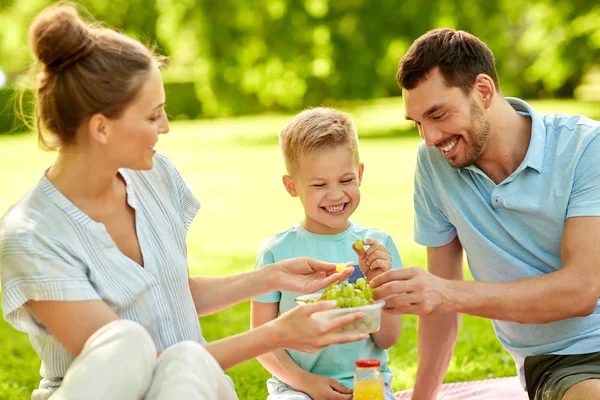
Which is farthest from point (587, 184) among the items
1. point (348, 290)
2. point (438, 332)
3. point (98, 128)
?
point (98, 128)

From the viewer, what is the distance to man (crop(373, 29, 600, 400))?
127 inches

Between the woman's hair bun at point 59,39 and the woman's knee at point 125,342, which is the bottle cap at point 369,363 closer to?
the woman's knee at point 125,342

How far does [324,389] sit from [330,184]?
843 millimetres

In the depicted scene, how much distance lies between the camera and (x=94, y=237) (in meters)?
2.95

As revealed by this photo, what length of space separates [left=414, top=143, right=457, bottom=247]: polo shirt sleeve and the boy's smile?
0.29m

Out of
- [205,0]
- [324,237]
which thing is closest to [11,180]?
[205,0]

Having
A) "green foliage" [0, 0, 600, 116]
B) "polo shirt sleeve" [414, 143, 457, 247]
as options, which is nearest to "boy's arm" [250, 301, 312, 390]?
"polo shirt sleeve" [414, 143, 457, 247]

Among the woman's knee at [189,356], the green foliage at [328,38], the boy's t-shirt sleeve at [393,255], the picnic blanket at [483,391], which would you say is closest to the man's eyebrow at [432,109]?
the boy's t-shirt sleeve at [393,255]

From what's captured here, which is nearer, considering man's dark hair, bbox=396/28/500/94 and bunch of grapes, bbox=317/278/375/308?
bunch of grapes, bbox=317/278/375/308

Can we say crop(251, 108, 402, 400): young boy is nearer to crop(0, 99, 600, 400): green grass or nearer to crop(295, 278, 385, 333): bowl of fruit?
crop(295, 278, 385, 333): bowl of fruit

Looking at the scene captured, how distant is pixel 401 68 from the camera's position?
3.59m

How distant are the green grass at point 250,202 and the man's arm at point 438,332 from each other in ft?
3.01

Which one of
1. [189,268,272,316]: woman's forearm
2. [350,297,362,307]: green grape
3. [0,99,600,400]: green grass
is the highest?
[350,297,362,307]: green grape

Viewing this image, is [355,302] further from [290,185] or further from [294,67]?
[294,67]
